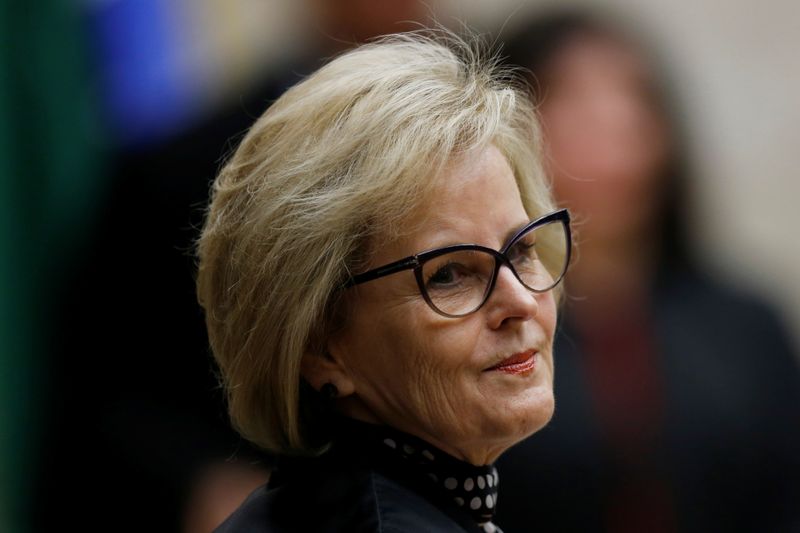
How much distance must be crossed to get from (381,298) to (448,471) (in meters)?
0.32

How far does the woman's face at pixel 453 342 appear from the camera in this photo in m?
2.00

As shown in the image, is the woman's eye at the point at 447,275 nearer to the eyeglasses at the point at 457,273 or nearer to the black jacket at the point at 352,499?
the eyeglasses at the point at 457,273

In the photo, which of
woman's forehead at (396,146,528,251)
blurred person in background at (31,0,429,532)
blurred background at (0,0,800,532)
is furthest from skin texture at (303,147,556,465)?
blurred person in background at (31,0,429,532)

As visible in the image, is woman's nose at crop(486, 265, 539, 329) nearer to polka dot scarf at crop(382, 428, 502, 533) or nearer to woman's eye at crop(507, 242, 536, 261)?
woman's eye at crop(507, 242, 536, 261)

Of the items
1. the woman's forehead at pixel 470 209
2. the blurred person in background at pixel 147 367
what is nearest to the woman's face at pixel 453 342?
the woman's forehead at pixel 470 209

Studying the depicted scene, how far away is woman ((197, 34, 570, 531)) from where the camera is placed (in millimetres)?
1982

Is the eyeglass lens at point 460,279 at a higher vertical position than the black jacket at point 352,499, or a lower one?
higher

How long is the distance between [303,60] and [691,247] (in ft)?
4.12

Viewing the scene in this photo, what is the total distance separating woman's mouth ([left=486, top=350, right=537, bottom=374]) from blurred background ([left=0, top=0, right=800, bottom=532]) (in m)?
1.04

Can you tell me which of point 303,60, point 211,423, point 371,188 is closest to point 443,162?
point 371,188

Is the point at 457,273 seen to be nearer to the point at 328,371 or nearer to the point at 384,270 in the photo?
the point at 384,270

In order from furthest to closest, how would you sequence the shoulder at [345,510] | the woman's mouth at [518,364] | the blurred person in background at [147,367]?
the blurred person in background at [147,367]
the woman's mouth at [518,364]
the shoulder at [345,510]

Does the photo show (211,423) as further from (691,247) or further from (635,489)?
(691,247)

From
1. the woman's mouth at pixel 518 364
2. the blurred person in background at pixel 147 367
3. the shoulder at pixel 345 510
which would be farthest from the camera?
the blurred person in background at pixel 147 367
